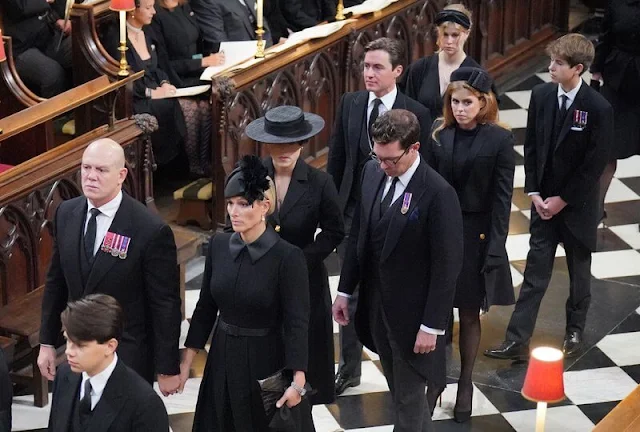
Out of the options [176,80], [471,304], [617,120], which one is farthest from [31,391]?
[617,120]

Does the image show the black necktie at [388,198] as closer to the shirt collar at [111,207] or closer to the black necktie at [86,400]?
the shirt collar at [111,207]

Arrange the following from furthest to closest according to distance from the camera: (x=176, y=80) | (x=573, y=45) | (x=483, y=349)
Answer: (x=176, y=80), (x=483, y=349), (x=573, y=45)

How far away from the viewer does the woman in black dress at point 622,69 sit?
27.8ft

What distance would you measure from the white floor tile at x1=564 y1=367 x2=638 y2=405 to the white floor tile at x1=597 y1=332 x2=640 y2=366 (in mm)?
113

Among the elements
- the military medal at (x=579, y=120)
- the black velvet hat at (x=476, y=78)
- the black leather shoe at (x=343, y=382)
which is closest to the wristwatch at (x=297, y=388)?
the black leather shoe at (x=343, y=382)

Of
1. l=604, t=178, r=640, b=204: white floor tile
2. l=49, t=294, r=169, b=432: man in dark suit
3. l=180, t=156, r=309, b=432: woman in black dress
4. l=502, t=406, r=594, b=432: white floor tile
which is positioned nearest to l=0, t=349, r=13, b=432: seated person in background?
l=49, t=294, r=169, b=432: man in dark suit

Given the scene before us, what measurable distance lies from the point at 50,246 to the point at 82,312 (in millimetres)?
2765

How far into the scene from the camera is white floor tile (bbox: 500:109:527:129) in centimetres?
1055

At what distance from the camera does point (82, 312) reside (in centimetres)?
411

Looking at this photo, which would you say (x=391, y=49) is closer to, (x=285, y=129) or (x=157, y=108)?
(x=285, y=129)

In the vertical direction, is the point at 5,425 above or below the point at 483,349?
above

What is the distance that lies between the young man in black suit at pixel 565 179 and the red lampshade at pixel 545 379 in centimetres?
326

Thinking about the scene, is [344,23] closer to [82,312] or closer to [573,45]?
[573,45]

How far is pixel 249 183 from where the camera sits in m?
4.74
